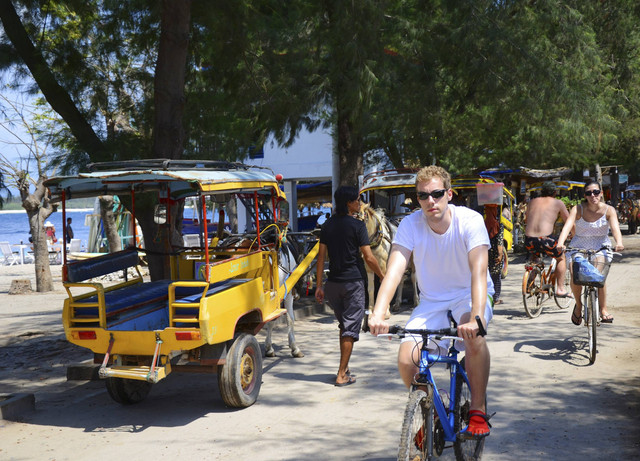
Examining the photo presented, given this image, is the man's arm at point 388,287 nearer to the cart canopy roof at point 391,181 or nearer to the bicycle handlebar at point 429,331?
the bicycle handlebar at point 429,331

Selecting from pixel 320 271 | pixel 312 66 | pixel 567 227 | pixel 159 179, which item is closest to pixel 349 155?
pixel 312 66

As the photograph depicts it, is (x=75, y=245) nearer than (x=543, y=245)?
No

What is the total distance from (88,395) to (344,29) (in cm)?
688

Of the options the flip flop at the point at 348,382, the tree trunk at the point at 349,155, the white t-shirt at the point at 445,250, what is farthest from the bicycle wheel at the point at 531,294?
the white t-shirt at the point at 445,250

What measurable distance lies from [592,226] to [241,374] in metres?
4.72

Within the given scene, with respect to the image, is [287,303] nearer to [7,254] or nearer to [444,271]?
[444,271]

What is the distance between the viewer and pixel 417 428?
3.92m

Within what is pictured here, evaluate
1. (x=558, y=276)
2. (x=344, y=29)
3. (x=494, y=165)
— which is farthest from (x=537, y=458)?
(x=494, y=165)

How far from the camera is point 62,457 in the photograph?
5.69 meters

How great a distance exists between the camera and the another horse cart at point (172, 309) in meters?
6.34

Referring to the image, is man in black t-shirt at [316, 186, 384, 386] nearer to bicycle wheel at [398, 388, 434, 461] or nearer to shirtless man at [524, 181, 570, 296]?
bicycle wheel at [398, 388, 434, 461]

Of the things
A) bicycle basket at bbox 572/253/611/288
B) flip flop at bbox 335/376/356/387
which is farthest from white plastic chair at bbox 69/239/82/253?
bicycle basket at bbox 572/253/611/288

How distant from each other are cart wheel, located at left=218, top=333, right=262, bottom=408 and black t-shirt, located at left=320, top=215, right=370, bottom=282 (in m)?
1.25

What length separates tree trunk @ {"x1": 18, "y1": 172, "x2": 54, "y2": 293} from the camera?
19.0m
